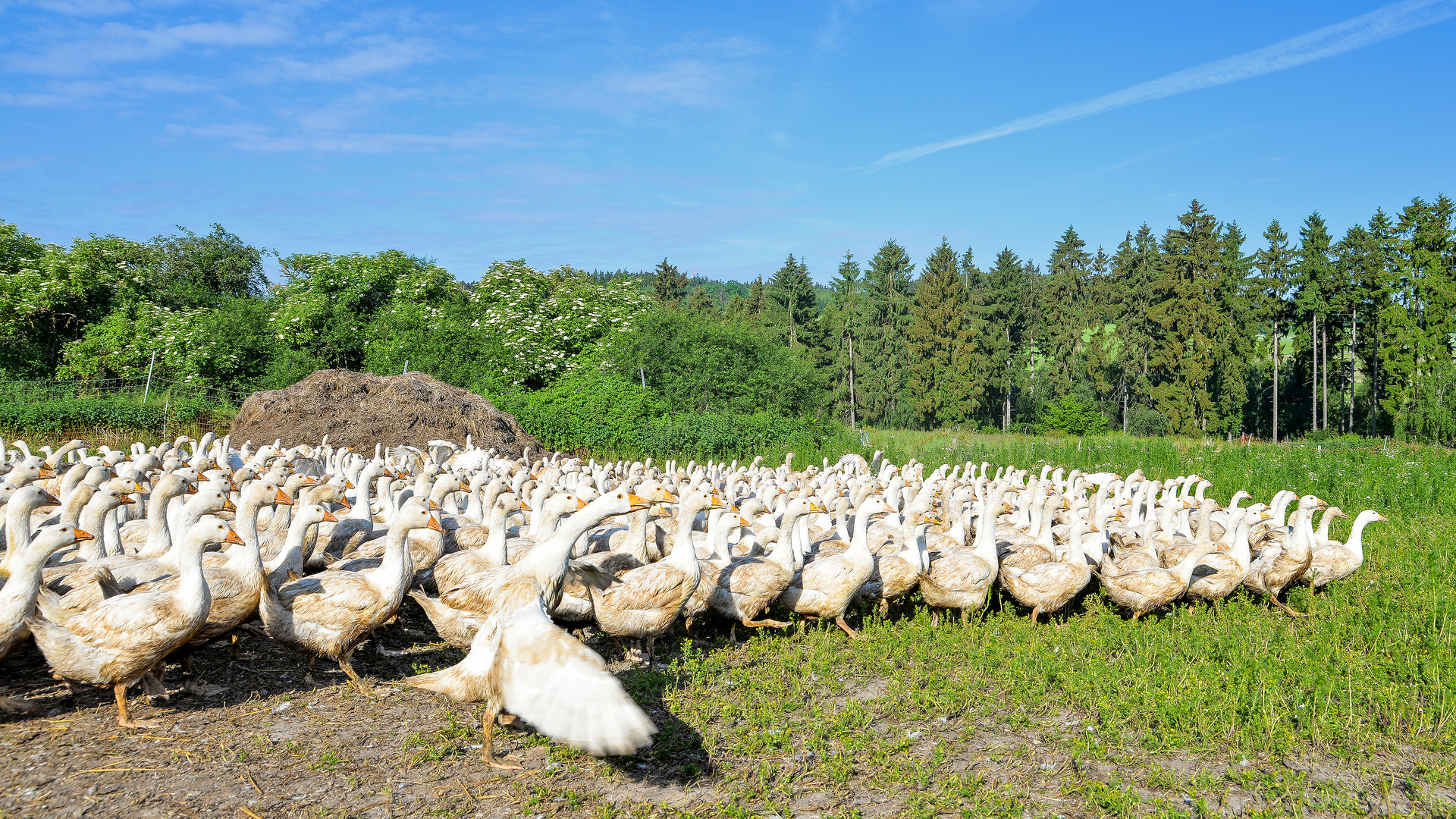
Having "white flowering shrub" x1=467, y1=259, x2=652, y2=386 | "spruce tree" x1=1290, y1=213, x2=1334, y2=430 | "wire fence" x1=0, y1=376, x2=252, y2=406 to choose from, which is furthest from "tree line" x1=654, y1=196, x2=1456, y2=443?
"wire fence" x1=0, y1=376, x2=252, y2=406

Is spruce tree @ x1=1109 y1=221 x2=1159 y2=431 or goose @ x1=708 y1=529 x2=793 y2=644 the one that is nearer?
goose @ x1=708 y1=529 x2=793 y2=644

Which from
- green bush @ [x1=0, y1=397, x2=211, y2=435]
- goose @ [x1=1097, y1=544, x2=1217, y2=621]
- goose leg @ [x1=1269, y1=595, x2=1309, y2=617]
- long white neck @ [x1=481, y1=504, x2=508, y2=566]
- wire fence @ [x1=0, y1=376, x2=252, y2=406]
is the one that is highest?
wire fence @ [x1=0, y1=376, x2=252, y2=406]

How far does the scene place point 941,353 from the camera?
53.7m

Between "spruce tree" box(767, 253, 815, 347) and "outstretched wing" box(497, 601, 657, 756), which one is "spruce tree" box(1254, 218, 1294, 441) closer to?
"spruce tree" box(767, 253, 815, 347)

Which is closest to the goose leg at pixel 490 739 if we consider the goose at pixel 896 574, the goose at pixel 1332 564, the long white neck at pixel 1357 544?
the goose at pixel 896 574

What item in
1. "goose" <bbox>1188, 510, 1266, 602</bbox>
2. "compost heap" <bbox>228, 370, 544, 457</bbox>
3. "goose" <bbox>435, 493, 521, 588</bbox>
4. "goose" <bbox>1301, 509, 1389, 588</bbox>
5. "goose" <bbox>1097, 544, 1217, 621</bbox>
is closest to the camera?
"goose" <bbox>435, 493, 521, 588</bbox>

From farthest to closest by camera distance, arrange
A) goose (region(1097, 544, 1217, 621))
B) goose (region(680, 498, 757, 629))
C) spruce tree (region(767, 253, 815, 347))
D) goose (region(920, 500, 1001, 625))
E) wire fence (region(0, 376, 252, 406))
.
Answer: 1. spruce tree (region(767, 253, 815, 347))
2. wire fence (region(0, 376, 252, 406))
3. goose (region(1097, 544, 1217, 621))
4. goose (region(920, 500, 1001, 625))
5. goose (region(680, 498, 757, 629))

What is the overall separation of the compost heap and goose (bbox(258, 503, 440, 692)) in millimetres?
15841

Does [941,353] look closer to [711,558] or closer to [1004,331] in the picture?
[1004,331]

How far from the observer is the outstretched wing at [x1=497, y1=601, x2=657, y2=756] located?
4531 mm

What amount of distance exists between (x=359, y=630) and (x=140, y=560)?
227 cm

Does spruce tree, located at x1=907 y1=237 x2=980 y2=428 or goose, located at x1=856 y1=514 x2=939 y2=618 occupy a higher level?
spruce tree, located at x1=907 y1=237 x2=980 y2=428

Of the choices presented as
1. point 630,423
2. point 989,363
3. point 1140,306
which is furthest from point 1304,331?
point 630,423

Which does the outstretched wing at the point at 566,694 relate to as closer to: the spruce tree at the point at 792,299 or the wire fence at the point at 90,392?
the wire fence at the point at 90,392
